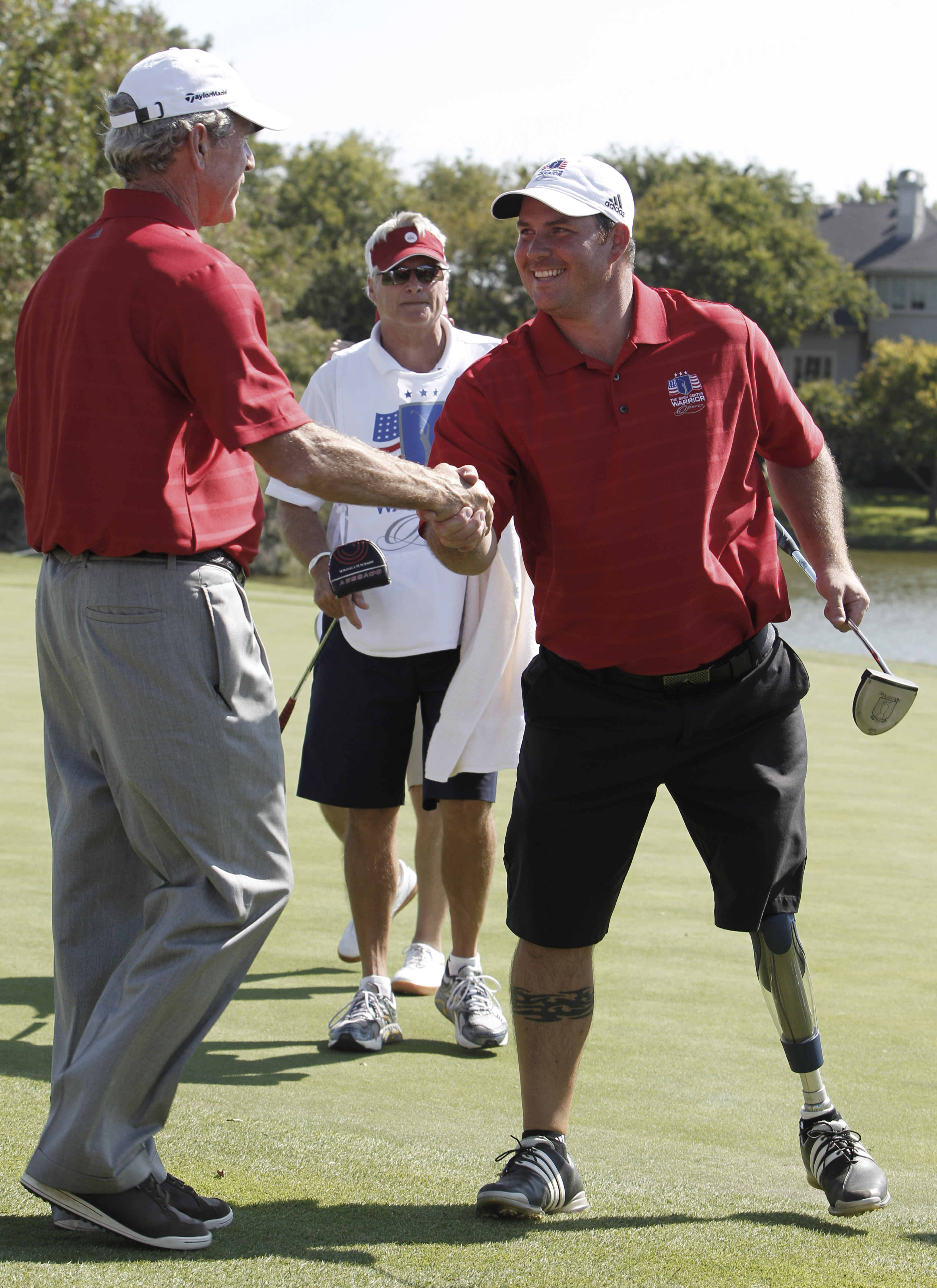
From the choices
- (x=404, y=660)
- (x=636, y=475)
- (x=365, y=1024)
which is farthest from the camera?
(x=404, y=660)

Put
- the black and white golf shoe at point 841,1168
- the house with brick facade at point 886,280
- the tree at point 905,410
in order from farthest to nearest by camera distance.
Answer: the house with brick facade at point 886,280 < the tree at point 905,410 < the black and white golf shoe at point 841,1168

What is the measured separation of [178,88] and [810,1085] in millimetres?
2379

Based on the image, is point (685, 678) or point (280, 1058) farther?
point (280, 1058)

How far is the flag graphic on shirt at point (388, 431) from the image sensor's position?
4.36m

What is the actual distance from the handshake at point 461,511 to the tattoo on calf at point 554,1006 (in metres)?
0.99

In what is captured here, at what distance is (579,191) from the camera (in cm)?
311

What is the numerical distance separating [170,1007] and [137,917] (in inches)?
10.6

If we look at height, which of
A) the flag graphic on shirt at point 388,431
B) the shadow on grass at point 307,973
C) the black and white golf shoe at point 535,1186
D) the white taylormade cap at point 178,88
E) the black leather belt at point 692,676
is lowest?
the shadow on grass at point 307,973

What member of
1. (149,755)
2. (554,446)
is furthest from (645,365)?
(149,755)

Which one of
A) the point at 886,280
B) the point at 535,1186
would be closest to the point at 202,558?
the point at 535,1186

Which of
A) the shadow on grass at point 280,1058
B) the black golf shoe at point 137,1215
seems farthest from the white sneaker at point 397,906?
the black golf shoe at point 137,1215

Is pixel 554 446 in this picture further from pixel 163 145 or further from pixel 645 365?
pixel 163 145

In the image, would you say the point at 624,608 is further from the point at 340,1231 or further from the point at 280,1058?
the point at 280,1058

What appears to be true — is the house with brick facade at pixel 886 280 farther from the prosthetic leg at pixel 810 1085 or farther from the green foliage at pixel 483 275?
the prosthetic leg at pixel 810 1085
